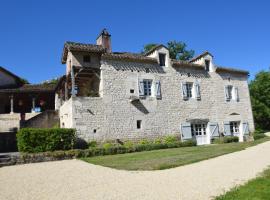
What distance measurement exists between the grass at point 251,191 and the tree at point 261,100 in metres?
26.2

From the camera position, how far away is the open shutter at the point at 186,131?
1838 cm

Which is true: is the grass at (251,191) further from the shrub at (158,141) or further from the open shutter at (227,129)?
the open shutter at (227,129)

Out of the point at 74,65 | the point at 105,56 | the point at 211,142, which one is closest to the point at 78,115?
the point at 74,65

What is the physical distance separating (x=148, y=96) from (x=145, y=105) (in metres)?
0.68

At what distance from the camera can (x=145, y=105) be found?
17.5m

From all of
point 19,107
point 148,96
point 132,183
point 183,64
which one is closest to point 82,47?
point 148,96

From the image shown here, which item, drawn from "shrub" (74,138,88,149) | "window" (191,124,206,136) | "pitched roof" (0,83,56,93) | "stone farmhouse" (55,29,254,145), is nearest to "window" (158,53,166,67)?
"stone farmhouse" (55,29,254,145)

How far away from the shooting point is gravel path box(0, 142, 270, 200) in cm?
550

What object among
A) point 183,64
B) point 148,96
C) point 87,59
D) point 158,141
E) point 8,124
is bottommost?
point 158,141

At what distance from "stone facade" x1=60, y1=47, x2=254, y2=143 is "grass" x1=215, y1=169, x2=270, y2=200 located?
35.5ft

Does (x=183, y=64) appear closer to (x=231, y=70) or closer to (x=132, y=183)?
(x=231, y=70)

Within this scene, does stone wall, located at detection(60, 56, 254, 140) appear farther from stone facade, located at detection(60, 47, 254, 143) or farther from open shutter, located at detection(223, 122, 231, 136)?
open shutter, located at detection(223, 122, 231, 136)

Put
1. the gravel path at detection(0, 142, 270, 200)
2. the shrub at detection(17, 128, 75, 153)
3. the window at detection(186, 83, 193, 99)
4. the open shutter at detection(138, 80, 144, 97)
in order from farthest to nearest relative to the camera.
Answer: the window at detection(186, 83, 193, 99), the open shutter at detection(138, 80, 144, 97), the shrub at detection(17, 128, 75, 153), the gravel path at detection(0, 142, 270, 200)

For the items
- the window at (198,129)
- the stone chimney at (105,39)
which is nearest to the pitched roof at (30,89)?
the stone chimney at (105,39)
